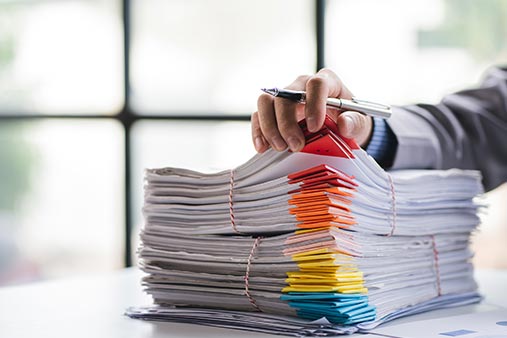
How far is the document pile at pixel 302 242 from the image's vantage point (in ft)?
3.34

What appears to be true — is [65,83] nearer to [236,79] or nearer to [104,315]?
[236,79]

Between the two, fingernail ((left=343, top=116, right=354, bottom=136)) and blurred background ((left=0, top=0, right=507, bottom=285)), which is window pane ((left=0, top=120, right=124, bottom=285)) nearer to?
blurred background ((left=0, top=0, right=507, bottom=285))

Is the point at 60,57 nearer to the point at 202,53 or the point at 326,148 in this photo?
the point at 202,53

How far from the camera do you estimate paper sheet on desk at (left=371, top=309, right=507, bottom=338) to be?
1.00m

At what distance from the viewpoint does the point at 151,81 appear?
3.28 m

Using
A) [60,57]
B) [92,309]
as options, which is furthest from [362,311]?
[60,57]

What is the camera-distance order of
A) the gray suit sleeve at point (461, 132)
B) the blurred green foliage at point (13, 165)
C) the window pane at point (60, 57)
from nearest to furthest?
the gray suit sleeve at point (461, 132) → the window pane at point (60, 57) → the blurred green foliage at point (13, 165)

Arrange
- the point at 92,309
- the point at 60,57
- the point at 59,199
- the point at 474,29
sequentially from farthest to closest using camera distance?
the point at 59,199 → the point at 60,57 → the point at 474,29 → the point at 92,309

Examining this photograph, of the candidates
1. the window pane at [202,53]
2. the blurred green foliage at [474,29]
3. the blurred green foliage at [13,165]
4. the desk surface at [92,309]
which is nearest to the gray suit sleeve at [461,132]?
the desk surface at [92,309]

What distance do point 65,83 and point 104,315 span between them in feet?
7.68

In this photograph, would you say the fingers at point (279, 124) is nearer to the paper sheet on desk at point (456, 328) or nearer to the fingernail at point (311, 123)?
the fingernail at point (311, 123)

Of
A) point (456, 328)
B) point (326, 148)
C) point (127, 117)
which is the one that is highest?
point (127, 117)

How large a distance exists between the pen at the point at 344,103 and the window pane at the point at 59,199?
88.3 inches

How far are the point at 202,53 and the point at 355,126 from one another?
2198 millimetres
